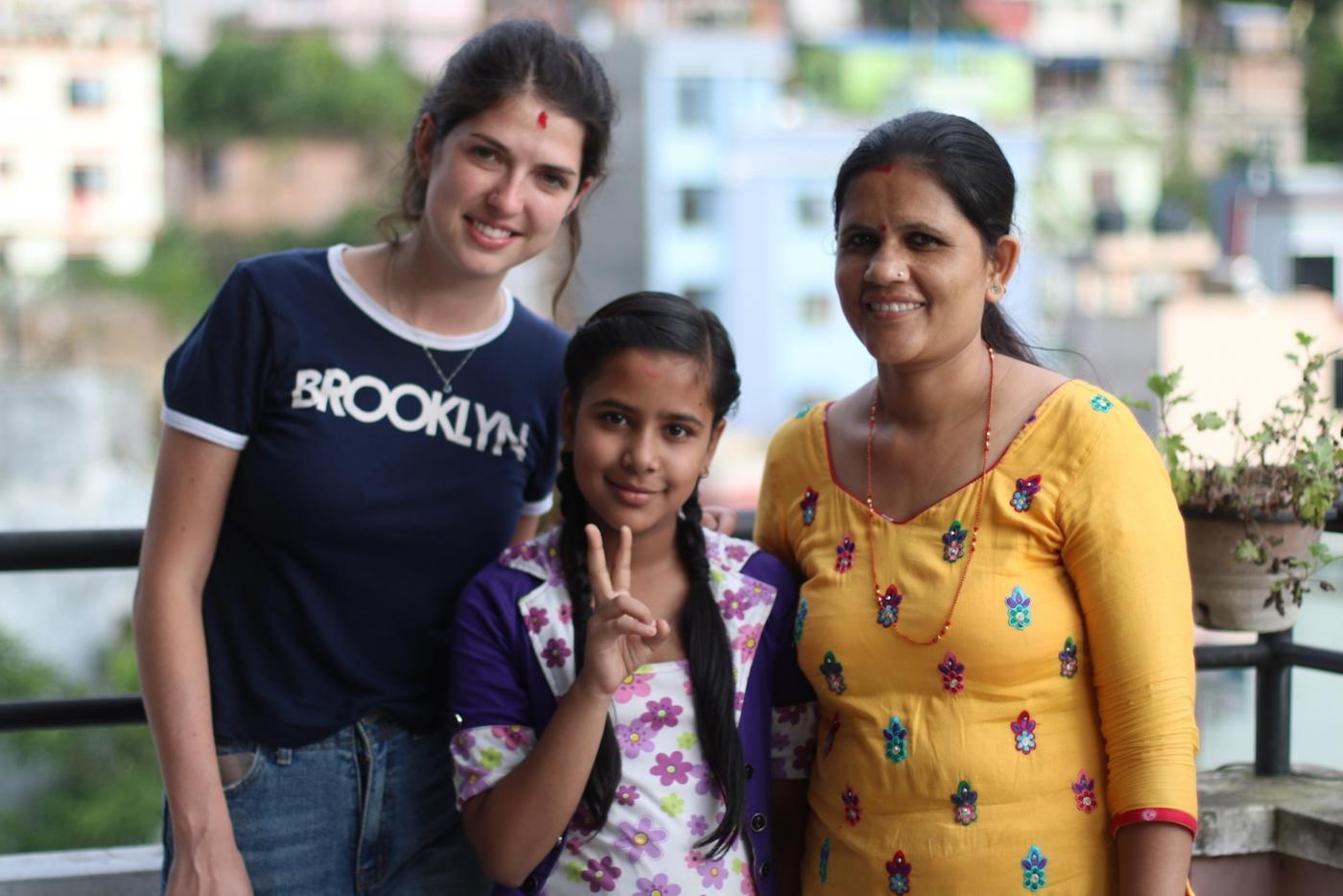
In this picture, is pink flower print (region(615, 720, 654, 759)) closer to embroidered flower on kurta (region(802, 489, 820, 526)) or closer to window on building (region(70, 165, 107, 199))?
embroidered flower on kurta (region(802, 489, 820, 526))

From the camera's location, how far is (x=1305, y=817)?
1.98 metres

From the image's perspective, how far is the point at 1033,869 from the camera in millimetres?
1511

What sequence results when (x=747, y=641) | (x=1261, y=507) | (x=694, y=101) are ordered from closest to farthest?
(x=747, y=641), (x=1261, y=507), (x=694, y=101)

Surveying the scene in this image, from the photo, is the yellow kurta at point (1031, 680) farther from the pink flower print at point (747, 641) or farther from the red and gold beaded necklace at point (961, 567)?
the pink flower print at point (747, 641)

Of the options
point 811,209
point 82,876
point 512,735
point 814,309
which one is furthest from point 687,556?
point 811,209

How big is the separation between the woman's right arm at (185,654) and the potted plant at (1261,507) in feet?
3.77

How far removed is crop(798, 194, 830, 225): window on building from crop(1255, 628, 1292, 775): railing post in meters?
28.9

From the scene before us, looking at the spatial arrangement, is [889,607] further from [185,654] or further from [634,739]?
[185,654]

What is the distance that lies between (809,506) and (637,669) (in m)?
0.28

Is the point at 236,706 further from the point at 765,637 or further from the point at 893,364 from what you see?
the point at 893,364

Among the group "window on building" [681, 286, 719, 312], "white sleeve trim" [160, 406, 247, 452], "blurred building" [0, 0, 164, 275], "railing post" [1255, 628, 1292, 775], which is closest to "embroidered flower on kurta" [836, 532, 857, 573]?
"white sleeve trim" [160, 406, 247, 452]

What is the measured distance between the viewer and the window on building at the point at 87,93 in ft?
101

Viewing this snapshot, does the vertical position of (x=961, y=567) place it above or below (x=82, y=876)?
above

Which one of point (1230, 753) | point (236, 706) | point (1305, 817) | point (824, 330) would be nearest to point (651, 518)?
point (236, 706)
